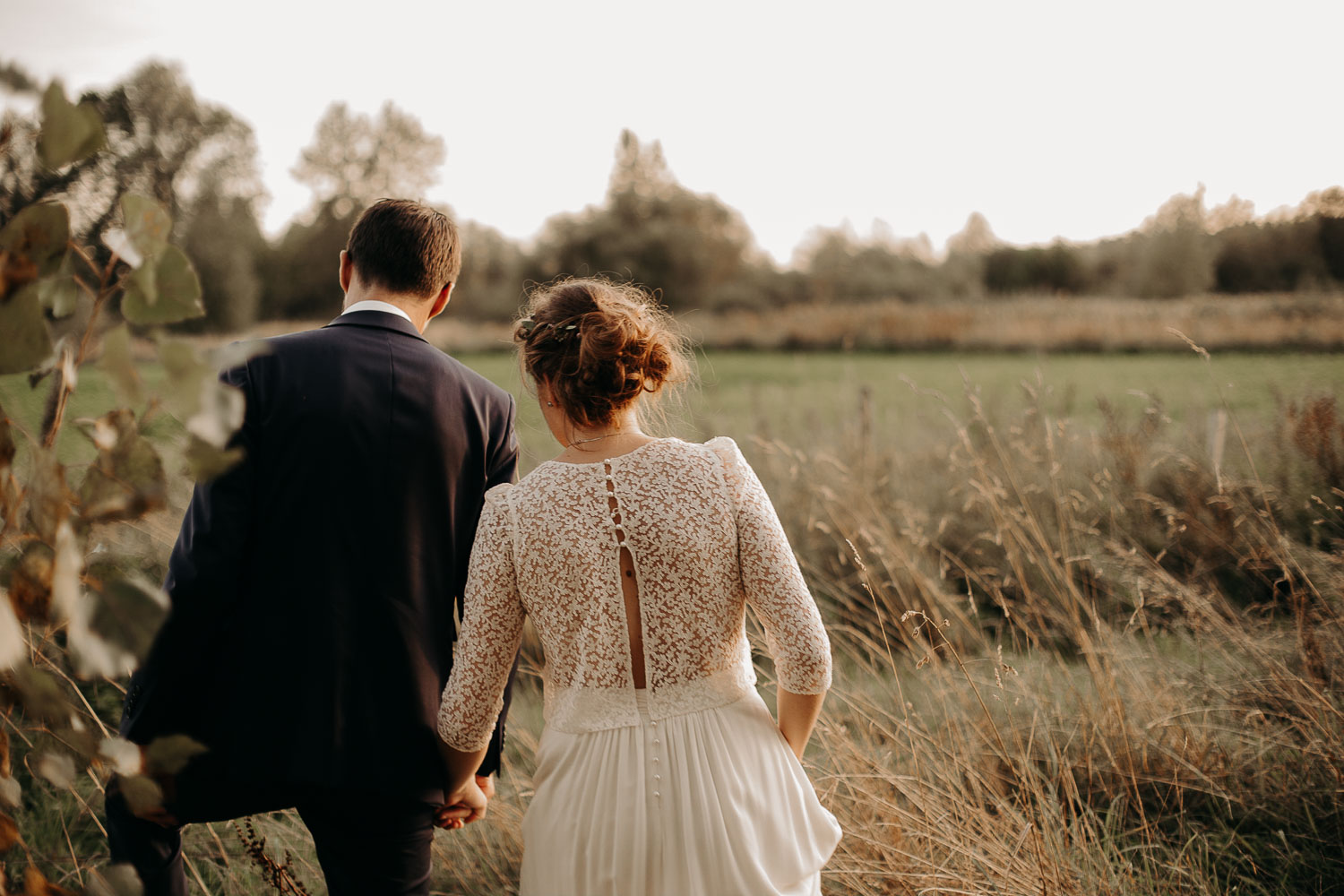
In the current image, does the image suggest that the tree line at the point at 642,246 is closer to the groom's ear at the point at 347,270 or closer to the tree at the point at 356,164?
the tree at the point at 356,164

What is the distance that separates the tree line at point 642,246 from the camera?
16219mm

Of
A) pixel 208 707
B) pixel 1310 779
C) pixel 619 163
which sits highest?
pixel 619 163

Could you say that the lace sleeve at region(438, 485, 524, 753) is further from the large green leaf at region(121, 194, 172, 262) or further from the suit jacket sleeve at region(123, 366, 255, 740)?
the large green leaf at region(121, 194, 172, 262)

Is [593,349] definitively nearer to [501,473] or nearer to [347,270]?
[501,473]

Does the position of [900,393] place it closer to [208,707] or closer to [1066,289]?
[208,707]

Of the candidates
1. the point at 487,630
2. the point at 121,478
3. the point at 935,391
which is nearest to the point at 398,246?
the point at 487,630

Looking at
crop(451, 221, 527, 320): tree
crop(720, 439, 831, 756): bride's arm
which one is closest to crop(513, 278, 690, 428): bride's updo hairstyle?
crop(720, 439, 831, 756): bride's arm

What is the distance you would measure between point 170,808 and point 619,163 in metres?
37.8

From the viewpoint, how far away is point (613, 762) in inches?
63.9

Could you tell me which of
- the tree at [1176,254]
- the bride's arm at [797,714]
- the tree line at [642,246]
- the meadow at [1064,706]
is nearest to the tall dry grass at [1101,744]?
the meadow at [1064,706]

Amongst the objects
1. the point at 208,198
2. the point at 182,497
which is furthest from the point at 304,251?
the point at 182,497

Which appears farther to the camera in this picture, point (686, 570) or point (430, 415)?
point (430, 415)

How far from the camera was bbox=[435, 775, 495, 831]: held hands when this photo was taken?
195 cm

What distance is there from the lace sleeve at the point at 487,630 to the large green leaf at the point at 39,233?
3.28 ft
